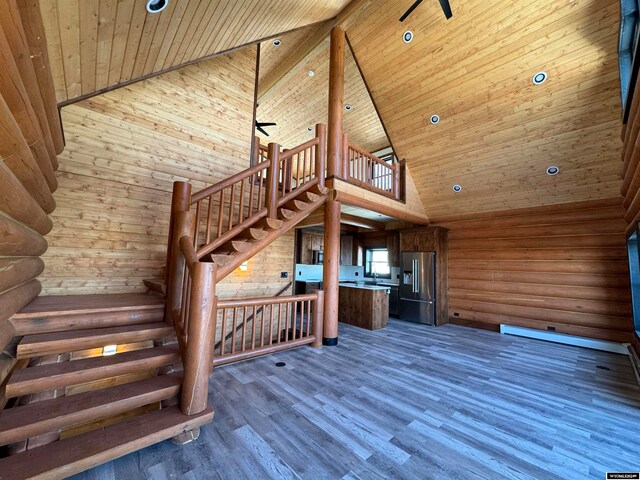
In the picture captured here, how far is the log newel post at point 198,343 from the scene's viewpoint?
6.59ft

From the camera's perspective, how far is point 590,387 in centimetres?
310

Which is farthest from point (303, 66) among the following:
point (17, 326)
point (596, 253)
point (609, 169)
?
point (596, 253)

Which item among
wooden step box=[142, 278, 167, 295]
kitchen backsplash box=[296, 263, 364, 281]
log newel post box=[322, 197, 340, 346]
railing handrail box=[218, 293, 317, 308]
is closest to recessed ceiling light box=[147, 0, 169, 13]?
wooden step box=[142, 278, 167, 295]

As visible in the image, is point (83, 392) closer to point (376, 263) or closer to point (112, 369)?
point (112, 369)

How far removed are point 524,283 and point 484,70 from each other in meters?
A: 4.33

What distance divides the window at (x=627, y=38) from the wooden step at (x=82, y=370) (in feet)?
17.7

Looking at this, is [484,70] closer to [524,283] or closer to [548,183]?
[548,183]

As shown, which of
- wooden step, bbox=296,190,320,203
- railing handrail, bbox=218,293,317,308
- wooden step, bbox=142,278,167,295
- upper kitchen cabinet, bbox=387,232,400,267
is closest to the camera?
wooden step, bbox=142,278,167,295

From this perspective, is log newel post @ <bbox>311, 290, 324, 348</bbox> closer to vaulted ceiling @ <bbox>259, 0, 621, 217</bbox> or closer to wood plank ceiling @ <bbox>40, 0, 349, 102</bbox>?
vaulted ceiling @ <bbox>259, 0, 621, 217</bbox>

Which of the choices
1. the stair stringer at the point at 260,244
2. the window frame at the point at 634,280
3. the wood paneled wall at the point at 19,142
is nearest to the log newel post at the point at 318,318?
the stair stringer at the point at 260,244

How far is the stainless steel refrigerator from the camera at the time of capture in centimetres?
627

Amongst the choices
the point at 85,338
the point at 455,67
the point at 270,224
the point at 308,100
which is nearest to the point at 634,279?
the point at 455,67

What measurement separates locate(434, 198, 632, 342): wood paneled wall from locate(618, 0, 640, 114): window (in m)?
2.56

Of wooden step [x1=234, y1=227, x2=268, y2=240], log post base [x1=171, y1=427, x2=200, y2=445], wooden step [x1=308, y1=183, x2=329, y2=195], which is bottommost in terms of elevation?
log post base [x1=171, y1=427, x2=200, y2=445]
